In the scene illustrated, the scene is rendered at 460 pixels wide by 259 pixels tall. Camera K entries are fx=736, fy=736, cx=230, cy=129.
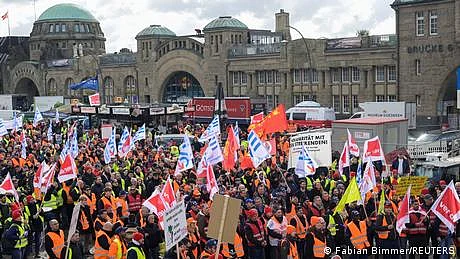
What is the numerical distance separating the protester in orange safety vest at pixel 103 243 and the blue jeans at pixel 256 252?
272 centimetres

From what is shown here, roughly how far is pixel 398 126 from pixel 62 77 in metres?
53.9

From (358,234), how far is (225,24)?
44.1m

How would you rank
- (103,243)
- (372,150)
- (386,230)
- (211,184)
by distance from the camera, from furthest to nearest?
(372,150), (211,184), (386,230), (103,243)

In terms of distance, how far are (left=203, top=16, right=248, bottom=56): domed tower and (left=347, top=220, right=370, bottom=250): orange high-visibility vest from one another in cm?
4259

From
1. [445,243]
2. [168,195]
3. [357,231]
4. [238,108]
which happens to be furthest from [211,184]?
[238,108]

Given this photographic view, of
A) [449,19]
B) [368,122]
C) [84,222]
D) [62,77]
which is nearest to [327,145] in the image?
[368,122]

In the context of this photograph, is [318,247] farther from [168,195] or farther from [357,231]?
[168,195]

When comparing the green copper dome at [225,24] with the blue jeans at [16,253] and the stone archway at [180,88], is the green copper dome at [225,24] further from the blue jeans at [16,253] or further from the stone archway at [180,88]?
the blue jeans at [16,253]

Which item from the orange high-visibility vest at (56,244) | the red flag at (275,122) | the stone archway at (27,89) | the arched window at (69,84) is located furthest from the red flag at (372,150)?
the stone archway at (27,89)

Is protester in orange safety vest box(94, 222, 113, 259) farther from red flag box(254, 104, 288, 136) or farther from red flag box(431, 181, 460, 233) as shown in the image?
red flag box(254, 104, 288, 136)

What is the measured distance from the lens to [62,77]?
2945 inches

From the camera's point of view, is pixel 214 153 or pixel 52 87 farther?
pixel 52 87

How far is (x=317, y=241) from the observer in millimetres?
12836

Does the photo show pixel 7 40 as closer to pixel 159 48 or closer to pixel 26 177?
pixel 159 48
